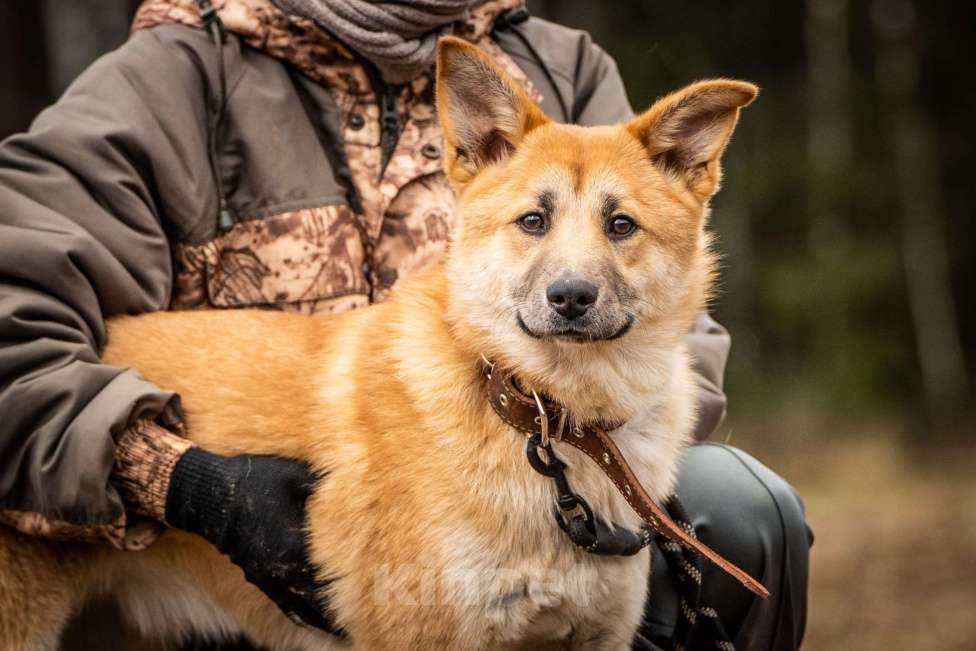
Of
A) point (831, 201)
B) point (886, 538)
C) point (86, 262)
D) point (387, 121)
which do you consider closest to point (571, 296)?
point (387, 121)

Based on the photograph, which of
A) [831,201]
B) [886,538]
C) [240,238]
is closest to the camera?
[240,238]

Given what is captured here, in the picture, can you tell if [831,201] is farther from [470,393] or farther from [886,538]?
[470,393]

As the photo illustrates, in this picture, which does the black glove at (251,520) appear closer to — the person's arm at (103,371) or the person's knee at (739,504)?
the person's arm at (103,371)

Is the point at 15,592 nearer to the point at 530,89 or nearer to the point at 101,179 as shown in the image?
the point at 101,179

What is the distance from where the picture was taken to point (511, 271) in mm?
2486

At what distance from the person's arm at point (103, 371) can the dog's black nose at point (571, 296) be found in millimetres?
732

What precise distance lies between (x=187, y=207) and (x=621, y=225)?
112 cm

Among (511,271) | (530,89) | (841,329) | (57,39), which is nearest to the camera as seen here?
(511,271)

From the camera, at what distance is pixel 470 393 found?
8.11 ft

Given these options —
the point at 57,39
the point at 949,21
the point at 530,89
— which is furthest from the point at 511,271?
the point at 949,21

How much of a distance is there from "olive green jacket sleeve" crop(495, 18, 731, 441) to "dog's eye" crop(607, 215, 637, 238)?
0.64 m

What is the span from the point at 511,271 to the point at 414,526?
2.00 ft

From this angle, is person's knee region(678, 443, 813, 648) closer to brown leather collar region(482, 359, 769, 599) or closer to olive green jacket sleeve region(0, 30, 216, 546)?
brown leather collar region(482, 359, 769, 599)

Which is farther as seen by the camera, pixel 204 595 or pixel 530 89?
pixel 530 89
